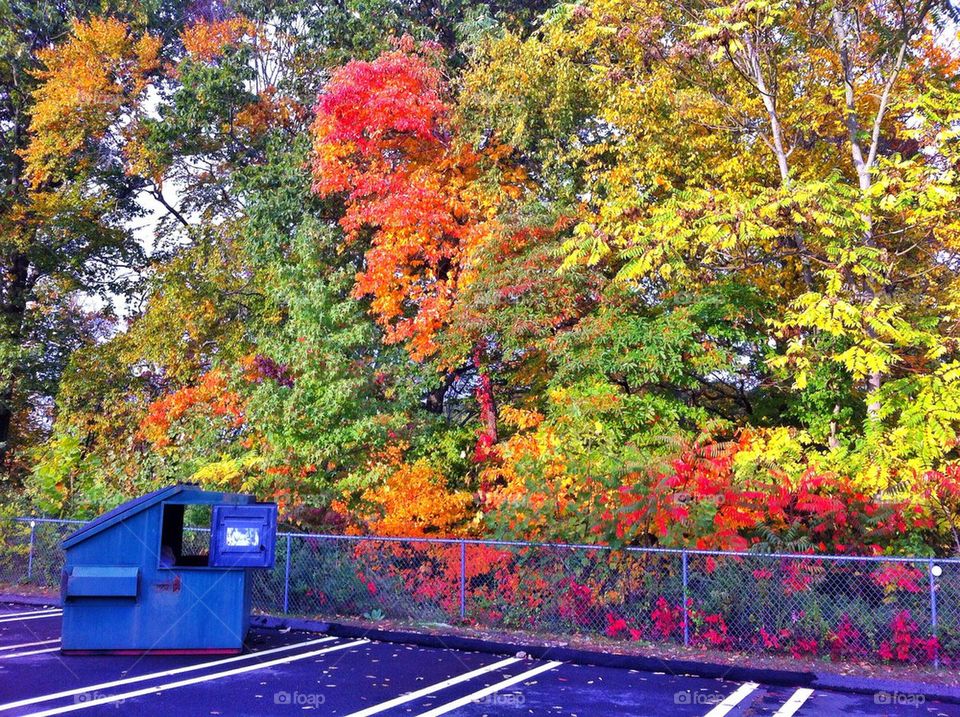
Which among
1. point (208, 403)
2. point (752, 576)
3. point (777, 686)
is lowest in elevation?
point (777, 686)

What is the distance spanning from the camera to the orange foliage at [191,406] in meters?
18.2

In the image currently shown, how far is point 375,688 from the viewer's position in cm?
831

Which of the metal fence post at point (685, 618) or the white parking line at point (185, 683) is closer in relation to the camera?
the white parking line at point (185, 683)

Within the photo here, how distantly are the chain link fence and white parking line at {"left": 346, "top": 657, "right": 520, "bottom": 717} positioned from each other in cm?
173

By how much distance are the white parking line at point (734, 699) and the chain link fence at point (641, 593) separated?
4.72 ft

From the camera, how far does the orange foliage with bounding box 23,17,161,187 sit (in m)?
23.7

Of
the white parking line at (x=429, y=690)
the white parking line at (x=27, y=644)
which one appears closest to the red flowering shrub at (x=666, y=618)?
the white parking line at (x=429, y=690)

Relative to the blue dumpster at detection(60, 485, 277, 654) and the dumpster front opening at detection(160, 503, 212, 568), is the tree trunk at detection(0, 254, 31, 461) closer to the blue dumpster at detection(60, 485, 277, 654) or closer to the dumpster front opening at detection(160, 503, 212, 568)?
the dumpster front opening at detection(160, 503, 212, 568)

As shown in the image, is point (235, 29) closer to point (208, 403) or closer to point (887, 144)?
point (208, 403)

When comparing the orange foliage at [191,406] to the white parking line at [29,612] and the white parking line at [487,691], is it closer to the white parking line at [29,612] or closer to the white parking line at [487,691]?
the white parking line at [29,612]

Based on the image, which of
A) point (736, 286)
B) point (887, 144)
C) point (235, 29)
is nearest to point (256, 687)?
point (736, 286)

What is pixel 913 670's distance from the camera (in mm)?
9164

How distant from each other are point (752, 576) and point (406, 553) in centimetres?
516

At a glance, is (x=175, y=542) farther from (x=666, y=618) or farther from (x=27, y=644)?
(x=666, y=618)
